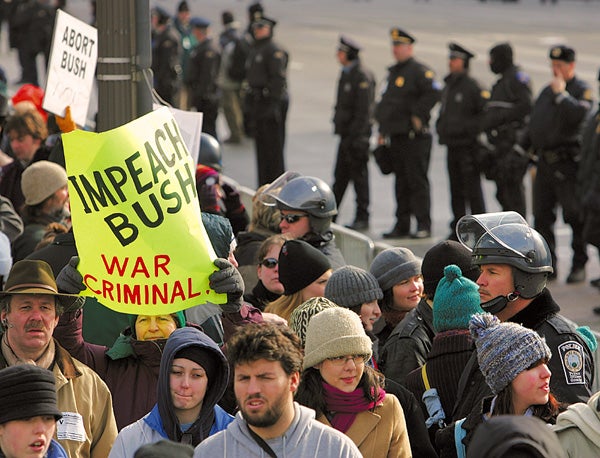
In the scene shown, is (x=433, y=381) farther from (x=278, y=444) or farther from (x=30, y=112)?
(x=30, y=112)

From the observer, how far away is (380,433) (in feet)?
20.1

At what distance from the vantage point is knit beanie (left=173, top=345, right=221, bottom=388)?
5895mm

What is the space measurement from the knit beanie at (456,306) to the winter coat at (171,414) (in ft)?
4.38

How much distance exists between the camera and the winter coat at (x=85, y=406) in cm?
612

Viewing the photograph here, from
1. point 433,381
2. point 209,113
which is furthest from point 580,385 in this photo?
point 209,113

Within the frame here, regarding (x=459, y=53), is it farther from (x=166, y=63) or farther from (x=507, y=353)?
(x=507, y=353)

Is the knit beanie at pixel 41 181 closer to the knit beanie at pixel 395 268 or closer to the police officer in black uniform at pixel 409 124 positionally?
the knit beanie at pixel 395 268

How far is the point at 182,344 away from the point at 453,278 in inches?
66.2

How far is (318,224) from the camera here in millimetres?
9438

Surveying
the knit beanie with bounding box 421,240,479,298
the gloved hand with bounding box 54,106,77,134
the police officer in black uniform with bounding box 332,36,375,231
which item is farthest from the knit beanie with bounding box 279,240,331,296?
the police officer in black uniform with bounding box 332,36,375,231

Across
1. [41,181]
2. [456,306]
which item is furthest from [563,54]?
[456,306]

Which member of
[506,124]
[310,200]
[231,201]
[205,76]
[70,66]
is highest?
[70,66]

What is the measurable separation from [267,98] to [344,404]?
13.9 m

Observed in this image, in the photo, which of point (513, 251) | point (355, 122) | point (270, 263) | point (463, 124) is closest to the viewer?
point (513, 251)
